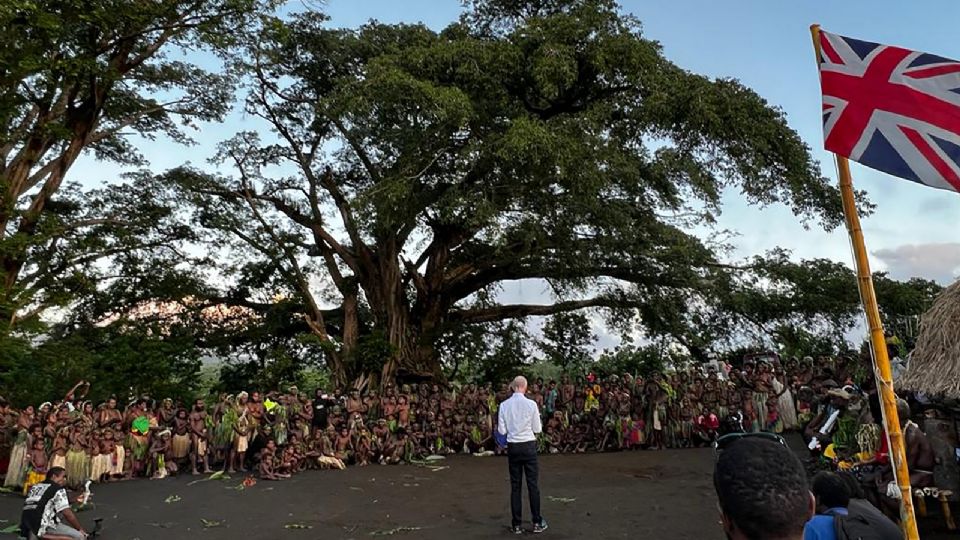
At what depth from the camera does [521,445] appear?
22.5 ft

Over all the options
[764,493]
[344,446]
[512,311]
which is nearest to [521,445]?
[764,493]

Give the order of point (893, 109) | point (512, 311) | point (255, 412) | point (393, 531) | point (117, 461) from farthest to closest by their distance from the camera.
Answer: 1. point (512, 311)
2. point (255, 412)
3. point (117, 461)
4. point (393, 531)
5. point (893, 109)

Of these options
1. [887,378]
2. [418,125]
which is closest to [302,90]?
[418,125]

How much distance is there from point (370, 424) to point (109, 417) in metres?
5.11

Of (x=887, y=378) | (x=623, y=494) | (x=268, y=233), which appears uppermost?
(x=268, y=233)

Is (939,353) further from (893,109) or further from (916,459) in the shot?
(893,109)

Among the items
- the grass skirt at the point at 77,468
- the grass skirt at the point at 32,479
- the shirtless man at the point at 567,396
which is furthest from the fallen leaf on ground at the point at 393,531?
the shirtless man at the point at 567,396

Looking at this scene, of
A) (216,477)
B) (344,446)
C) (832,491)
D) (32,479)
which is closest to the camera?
(832,491)

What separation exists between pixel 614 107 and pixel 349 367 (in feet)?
35.7

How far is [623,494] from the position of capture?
8.88 metres

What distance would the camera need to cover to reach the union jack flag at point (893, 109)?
4195mm

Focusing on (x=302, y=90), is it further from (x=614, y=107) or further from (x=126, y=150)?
(x=614, y=107)

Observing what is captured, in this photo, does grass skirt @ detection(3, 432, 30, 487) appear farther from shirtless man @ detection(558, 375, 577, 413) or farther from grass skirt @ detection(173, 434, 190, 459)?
shirtless man @ detection(558, 375, 577, 413)

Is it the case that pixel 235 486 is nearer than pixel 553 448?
Yes
